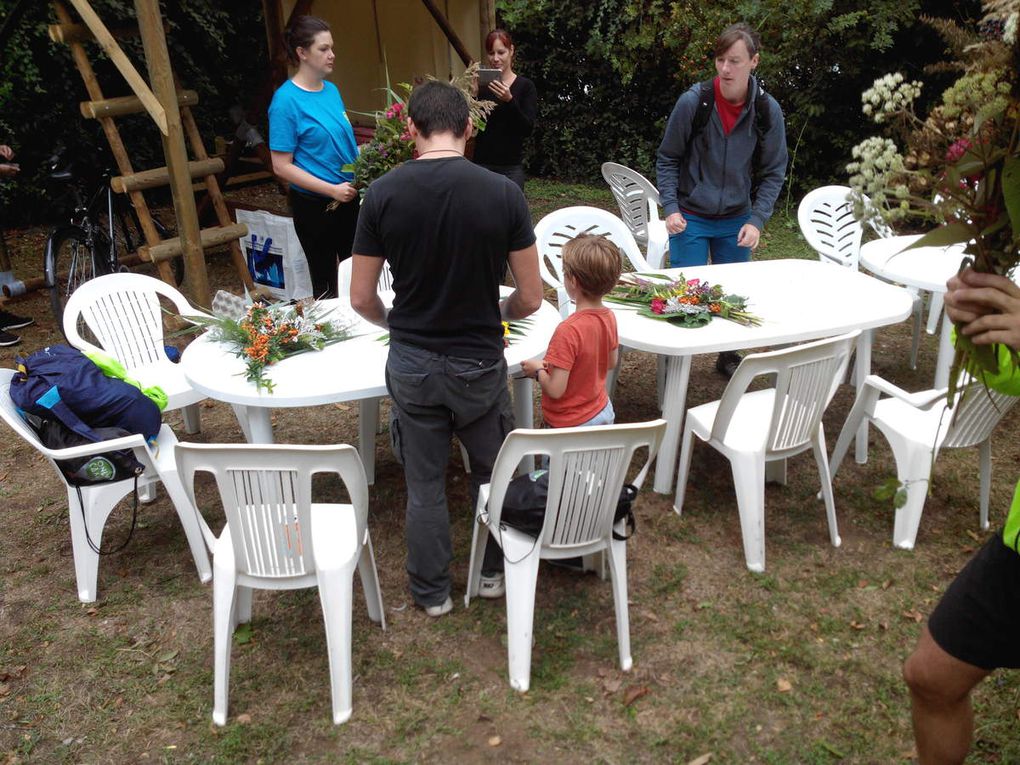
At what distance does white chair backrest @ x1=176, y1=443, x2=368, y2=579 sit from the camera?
2.44 meters

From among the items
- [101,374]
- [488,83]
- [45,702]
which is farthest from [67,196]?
[45,702]

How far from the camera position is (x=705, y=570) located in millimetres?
3373

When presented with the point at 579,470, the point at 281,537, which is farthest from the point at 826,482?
the point at 281,537

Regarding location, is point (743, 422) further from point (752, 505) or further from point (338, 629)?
point (338, 629)

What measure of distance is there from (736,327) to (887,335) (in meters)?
2.73

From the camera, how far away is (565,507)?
8.73 ft

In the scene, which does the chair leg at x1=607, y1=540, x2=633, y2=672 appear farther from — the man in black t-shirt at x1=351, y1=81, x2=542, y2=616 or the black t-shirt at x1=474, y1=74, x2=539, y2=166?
the black t-shirt at x1=474, y1=74, x2=539, y2=166

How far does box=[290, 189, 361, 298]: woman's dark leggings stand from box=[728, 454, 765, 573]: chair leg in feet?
8.50

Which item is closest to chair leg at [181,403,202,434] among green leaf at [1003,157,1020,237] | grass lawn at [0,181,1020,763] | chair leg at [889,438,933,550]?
grass lawn at [0,181,1020,763]

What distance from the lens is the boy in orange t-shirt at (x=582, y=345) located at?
296 cm

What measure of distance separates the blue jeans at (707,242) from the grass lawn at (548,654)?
141 cm

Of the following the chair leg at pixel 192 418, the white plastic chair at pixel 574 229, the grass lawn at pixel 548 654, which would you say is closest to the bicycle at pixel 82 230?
the chair leg at pixel 192 418

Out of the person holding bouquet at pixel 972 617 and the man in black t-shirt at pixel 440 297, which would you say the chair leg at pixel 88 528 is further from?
the person holding bouquet at pixel 972 617

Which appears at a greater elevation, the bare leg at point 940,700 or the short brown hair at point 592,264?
the short brown hair at point 592,264
